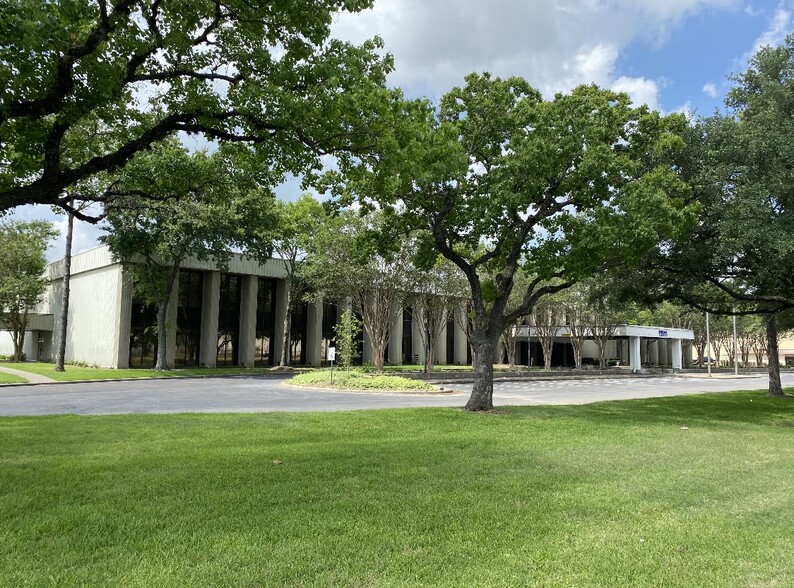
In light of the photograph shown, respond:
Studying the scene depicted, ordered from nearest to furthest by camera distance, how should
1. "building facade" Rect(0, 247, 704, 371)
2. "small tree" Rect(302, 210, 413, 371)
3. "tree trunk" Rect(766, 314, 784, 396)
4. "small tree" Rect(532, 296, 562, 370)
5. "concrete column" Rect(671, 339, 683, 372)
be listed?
"tree trunk" Rect(766, 314, 784, 396) < "small tree" Rect(302, 210, 413, 371) < "building facade" Rect(0, 247, 704, 371) < "small tree" Rect(532, 296, 562, 370) < "concrete column" Rect(671, 339, 683, 372)

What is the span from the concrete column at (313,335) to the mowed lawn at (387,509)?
38436mm

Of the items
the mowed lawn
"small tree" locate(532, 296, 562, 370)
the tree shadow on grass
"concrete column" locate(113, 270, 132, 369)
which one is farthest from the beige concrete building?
the mowed lawn

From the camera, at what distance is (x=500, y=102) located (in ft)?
51.0

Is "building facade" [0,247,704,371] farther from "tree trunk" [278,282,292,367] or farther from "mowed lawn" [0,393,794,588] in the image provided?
"mowed lawn" [0,393,794,588]

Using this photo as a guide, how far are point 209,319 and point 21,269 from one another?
17.7m

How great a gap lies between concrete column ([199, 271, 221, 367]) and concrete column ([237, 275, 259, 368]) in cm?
226

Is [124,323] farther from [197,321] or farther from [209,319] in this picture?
[209,319]

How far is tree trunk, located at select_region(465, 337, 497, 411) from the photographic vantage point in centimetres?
1619

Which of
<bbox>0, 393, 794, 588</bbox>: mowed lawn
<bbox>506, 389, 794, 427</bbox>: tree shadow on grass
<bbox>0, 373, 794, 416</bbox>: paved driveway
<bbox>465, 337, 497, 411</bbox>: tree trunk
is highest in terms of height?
<bbox>465, 337, 497, 411</bbox>: tree trunk

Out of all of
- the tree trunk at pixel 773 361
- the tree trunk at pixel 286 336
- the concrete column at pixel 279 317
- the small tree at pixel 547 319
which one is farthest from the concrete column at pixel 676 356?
the tree trunk at pixel 286 336

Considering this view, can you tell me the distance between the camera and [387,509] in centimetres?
560

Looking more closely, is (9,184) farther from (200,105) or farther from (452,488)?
(452,488)

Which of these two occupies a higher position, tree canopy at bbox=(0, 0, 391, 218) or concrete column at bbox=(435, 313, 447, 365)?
tree canopy at bbox=(0, 0, 391, 218)

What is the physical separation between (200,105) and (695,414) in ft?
50.2
